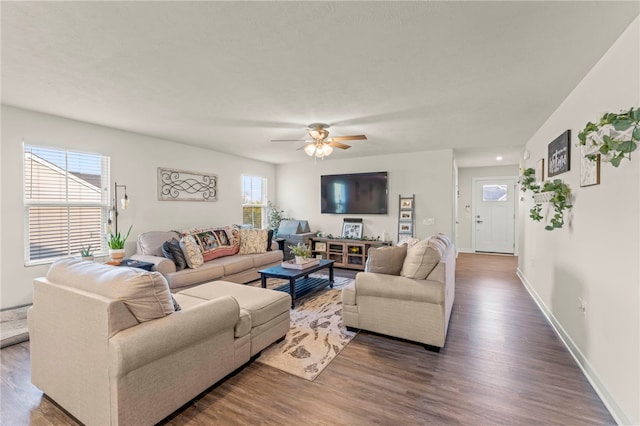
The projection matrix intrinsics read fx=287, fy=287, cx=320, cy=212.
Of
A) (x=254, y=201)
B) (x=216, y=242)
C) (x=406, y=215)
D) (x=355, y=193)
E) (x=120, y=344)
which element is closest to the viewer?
(x=120, y=344)

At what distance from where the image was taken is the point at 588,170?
2.31 m

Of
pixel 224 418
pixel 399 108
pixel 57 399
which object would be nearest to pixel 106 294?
pixel 57 399

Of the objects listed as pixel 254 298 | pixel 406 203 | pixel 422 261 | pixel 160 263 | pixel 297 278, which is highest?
pixel 406 203

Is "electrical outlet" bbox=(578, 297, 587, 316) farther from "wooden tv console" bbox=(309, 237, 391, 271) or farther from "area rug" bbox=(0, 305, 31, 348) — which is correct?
"area rug" bbox=(0, 305, 31, 348)

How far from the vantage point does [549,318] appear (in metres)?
3.30

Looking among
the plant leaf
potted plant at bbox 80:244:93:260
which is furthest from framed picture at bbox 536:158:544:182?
potted plant at bbox 80:244:93:260

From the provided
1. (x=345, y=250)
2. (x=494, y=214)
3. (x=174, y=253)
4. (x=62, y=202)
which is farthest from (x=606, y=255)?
(x=494, y=214)

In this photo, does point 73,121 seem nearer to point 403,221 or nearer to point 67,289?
point 67,289

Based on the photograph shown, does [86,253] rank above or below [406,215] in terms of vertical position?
below

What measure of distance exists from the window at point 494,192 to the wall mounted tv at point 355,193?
12.6ft

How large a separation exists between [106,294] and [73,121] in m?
3.28

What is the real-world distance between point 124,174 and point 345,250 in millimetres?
4148

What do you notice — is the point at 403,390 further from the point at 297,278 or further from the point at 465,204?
the point at 465,204

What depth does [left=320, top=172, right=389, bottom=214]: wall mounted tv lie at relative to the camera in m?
6.17
